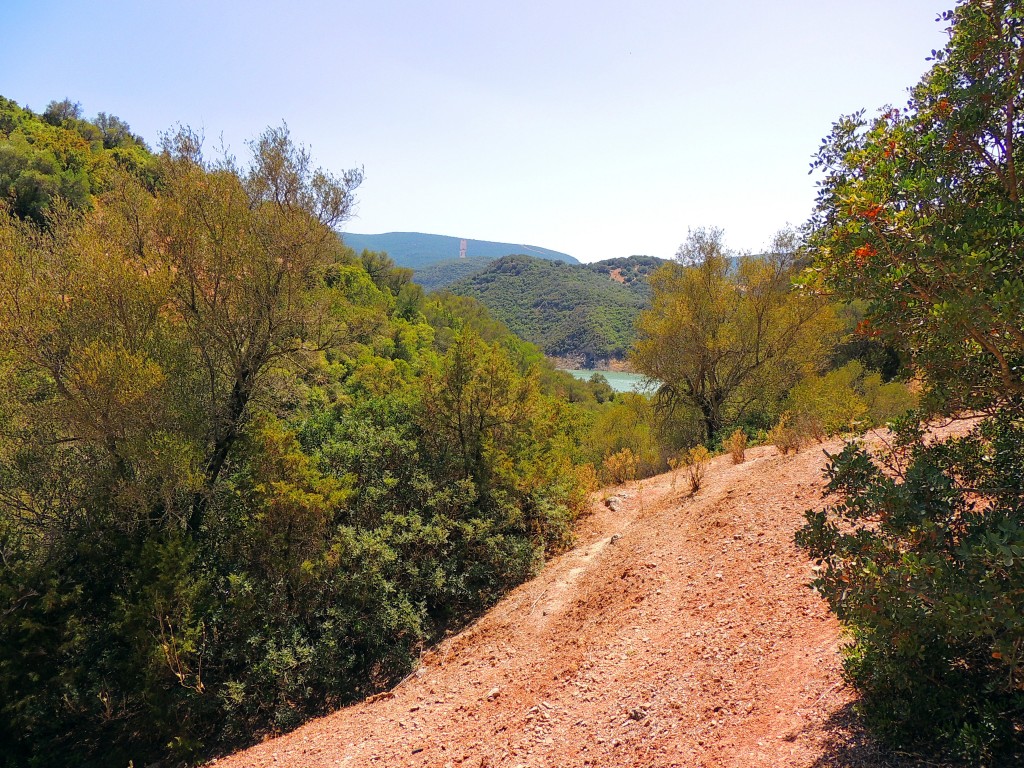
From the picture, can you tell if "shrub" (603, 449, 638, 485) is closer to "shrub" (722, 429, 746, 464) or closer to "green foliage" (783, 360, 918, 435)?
"shrub" (722, 429, 746, 464)

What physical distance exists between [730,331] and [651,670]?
48.8ft

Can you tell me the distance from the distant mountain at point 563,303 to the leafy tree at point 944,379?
76643 mm

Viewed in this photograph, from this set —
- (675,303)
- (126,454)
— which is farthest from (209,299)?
(675,303)

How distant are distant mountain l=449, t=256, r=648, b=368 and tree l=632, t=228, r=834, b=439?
6031cm

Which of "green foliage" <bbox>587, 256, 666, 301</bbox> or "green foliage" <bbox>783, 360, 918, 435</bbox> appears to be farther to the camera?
"green foliage" <bbox>587, 256, 666, 301</bbox>

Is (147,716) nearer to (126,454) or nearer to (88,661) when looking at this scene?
(88,661)

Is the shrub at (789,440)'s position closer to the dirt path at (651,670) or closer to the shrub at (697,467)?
the dirt path at (651,670)

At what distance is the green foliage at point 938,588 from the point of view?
238 centimetres

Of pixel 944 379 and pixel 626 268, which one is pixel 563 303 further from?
pixel 944 379

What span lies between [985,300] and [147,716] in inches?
460

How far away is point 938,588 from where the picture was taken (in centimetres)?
249

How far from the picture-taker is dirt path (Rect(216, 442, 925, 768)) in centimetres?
404

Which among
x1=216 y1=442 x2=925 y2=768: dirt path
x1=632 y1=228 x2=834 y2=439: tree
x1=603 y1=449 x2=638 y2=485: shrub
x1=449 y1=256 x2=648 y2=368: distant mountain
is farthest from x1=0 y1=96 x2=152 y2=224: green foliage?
x1=449 y1=256 x2=648 y2=368: distant mountain

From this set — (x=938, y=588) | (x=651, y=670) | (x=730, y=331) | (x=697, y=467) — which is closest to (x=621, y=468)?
(x=697, y=467)
